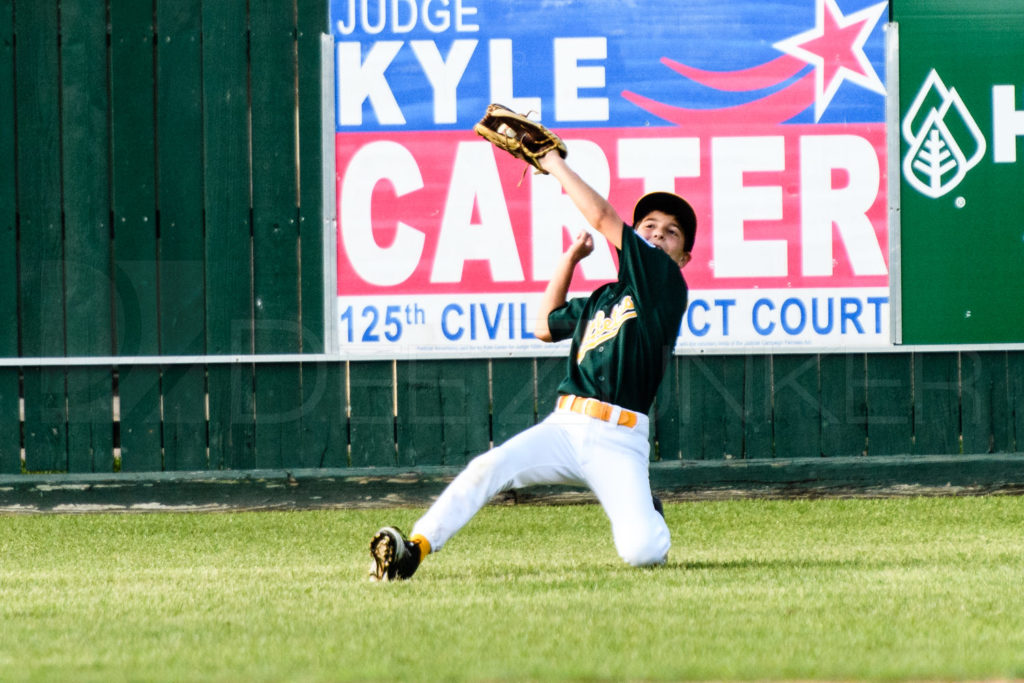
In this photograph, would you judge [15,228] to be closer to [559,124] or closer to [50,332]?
[50,332]

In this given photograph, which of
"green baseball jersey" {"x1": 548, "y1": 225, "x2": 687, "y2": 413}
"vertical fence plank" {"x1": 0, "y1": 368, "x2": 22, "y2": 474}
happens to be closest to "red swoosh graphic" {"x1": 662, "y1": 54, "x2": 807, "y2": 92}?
"green baseball jersey" {"x1": 548, "y1": 225, "x2": 687, "y2": 413}

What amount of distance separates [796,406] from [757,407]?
194 millimetres

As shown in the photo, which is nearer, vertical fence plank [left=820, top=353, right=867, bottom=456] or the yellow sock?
the yellow sock

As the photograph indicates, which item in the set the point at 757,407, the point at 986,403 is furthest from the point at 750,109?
the point at 986,403

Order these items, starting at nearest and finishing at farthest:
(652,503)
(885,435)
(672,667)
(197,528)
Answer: (672,667)
(652,503)
(197,528)
(885,435)

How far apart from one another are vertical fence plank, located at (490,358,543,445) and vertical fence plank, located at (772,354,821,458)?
1217mm

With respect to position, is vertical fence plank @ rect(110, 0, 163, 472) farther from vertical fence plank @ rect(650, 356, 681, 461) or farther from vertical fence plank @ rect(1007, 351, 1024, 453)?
vertical fence plank @ rect(1007, 351, 1024, 453)

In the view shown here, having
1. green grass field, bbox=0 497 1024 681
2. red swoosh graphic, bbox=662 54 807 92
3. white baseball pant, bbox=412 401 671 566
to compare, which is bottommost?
green grass field, bbox=0 497 1024 681

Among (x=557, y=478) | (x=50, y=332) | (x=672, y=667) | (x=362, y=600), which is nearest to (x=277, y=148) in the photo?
(x=50, y=332)

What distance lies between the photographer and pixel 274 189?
6680 mm

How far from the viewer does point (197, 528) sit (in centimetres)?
635

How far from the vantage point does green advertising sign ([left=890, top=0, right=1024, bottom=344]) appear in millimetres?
6746

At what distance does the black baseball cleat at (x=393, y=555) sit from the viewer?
172 inches

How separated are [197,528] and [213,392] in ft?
2.35
